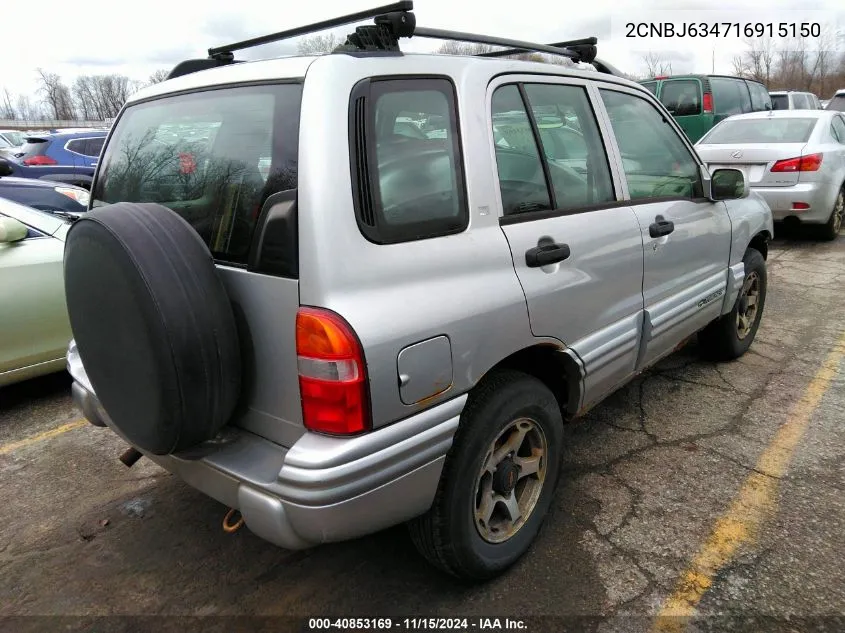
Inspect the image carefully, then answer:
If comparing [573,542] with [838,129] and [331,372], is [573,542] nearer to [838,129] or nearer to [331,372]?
[331,372]

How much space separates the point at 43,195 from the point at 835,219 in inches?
343

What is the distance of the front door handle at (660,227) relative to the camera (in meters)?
2.94

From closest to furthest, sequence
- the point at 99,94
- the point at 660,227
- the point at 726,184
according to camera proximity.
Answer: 1. the point at 660,227
2. the point at 726,184
3. the point at 99,94

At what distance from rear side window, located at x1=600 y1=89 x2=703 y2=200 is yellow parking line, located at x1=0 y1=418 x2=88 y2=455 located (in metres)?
3.38

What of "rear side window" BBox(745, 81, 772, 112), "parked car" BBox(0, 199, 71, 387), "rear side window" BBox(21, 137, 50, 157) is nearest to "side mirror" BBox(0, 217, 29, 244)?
"parked car" BBox(0, 199, 71, 387)

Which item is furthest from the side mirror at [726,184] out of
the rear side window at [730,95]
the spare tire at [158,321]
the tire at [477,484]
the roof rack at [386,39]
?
the rear side window at [730,95]

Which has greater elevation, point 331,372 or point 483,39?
point 483,39

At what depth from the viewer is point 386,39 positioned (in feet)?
6.85

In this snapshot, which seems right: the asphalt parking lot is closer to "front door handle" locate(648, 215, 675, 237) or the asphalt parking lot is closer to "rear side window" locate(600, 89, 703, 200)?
"front door handle" locate(648, 215, 675, 237)

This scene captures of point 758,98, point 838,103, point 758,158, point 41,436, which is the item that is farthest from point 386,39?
point 838,103

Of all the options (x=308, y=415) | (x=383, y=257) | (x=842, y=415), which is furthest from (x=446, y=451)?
(x=842, y=415)

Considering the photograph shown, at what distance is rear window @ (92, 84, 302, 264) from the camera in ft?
6.27

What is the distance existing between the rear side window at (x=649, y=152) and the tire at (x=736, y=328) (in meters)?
1.02

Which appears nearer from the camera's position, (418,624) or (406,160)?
(406,160)
